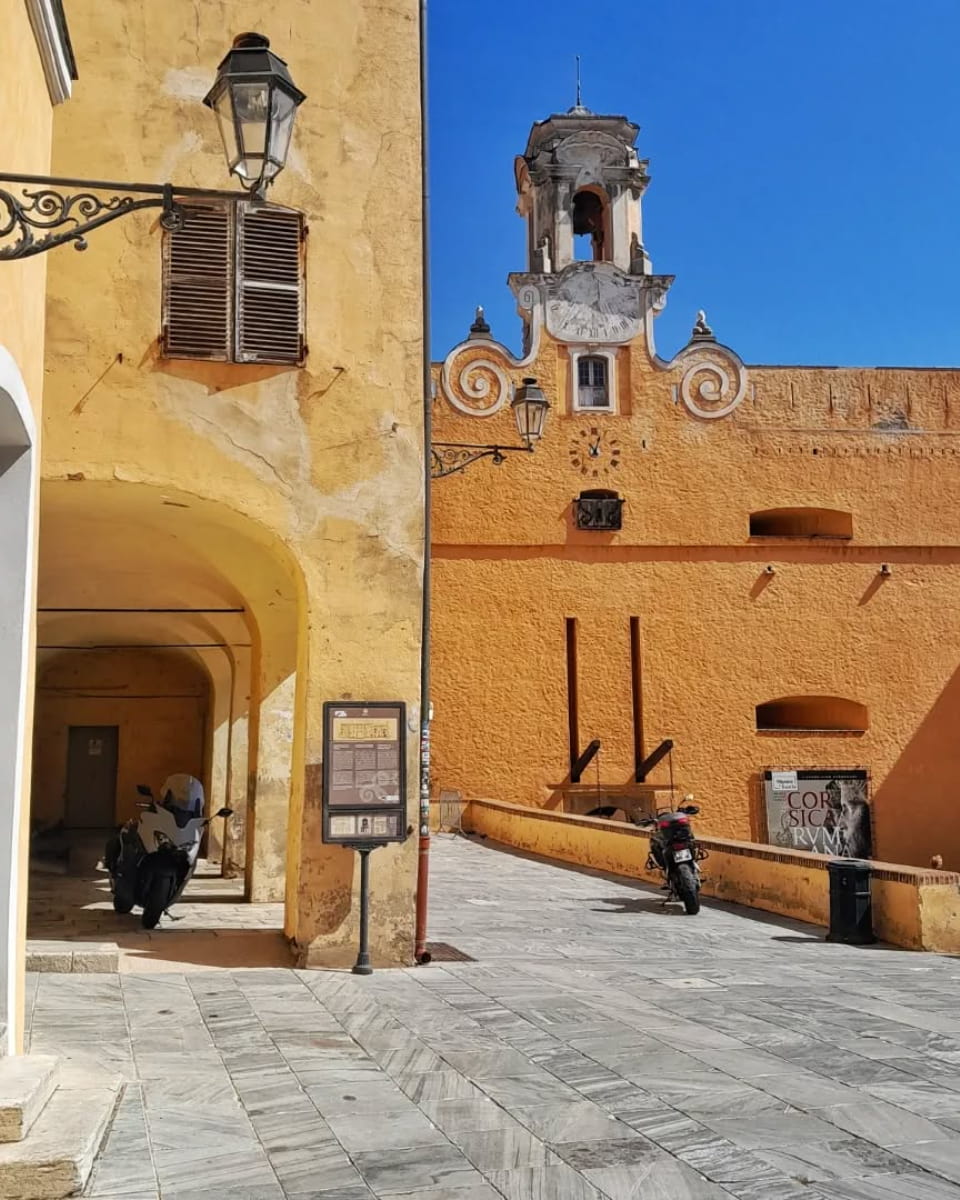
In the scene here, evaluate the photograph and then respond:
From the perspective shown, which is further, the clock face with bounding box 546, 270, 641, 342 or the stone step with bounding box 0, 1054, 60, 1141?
the clock face with bounding box 546, 270, 641, 342

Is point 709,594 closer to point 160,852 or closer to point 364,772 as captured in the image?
point 160,852

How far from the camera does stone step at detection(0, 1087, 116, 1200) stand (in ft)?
12.1

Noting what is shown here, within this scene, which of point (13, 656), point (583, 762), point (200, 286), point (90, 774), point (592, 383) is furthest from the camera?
point (592, 383)

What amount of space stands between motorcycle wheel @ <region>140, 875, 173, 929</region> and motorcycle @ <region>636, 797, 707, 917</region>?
4.32 meters

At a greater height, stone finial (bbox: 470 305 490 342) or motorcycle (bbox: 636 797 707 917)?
stone finial (bbox: 470 305 490 342)

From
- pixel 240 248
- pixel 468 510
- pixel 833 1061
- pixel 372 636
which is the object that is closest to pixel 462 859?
pixel 468 510

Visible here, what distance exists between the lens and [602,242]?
73.2ft

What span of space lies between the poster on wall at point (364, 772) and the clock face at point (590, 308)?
14983 millimetres

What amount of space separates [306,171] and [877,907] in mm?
6920

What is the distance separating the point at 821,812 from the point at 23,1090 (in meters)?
18.6

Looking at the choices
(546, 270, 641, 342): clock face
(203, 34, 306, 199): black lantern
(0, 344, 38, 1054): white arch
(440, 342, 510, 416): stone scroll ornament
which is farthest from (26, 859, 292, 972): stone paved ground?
(546, 270, 641, 342): clock face

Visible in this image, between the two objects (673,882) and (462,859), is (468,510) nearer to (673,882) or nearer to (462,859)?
(462,859)

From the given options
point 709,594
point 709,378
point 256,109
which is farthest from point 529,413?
point 709,378

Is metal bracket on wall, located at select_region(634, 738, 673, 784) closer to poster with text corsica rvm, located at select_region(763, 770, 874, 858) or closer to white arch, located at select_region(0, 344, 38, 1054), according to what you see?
poster with text corsica rvm, located at select_region(763, 770, 874, 858)
